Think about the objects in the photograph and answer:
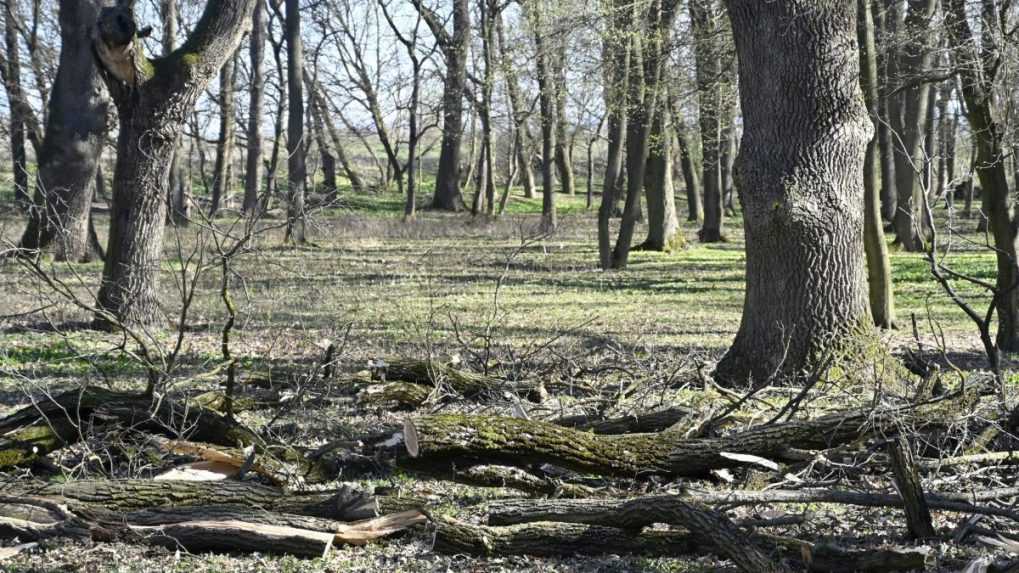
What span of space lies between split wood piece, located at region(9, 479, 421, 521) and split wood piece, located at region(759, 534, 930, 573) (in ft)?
6.23

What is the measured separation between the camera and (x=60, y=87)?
1691 centimetres

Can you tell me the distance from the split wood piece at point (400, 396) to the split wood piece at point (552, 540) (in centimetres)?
316

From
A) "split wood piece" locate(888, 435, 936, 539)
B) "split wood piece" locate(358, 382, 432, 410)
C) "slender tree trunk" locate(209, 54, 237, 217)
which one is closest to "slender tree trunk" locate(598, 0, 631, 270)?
"split wood piece" locate(358, 382, 432, 410)

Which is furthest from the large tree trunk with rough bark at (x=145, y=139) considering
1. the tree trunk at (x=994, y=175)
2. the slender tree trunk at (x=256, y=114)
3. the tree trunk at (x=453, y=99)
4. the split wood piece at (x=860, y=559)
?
the tree trunk at (x=453, y=99)

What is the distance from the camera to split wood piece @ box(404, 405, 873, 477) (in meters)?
5.64

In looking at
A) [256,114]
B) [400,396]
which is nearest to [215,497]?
[400,396]

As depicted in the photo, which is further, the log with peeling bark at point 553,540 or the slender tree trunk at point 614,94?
the slender tree trunk at point 614,94

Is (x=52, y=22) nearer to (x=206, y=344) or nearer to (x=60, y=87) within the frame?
(x=60, y=87)

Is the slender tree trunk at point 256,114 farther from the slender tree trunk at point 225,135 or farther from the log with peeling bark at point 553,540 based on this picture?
the log with peeling bark at point 553,540

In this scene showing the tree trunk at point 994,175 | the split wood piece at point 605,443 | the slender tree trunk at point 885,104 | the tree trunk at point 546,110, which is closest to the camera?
the split wood piece at point 605,443

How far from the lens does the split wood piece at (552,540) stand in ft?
15.5

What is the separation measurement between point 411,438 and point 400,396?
2.32 m

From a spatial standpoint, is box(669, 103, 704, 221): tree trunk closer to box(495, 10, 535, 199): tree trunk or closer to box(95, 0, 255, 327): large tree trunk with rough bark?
box(495, 10, 535, 199): tree trunk

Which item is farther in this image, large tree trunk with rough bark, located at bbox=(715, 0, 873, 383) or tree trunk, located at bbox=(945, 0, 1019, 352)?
tree trunk, located at bbox=(945, 0, 1019, 352)
